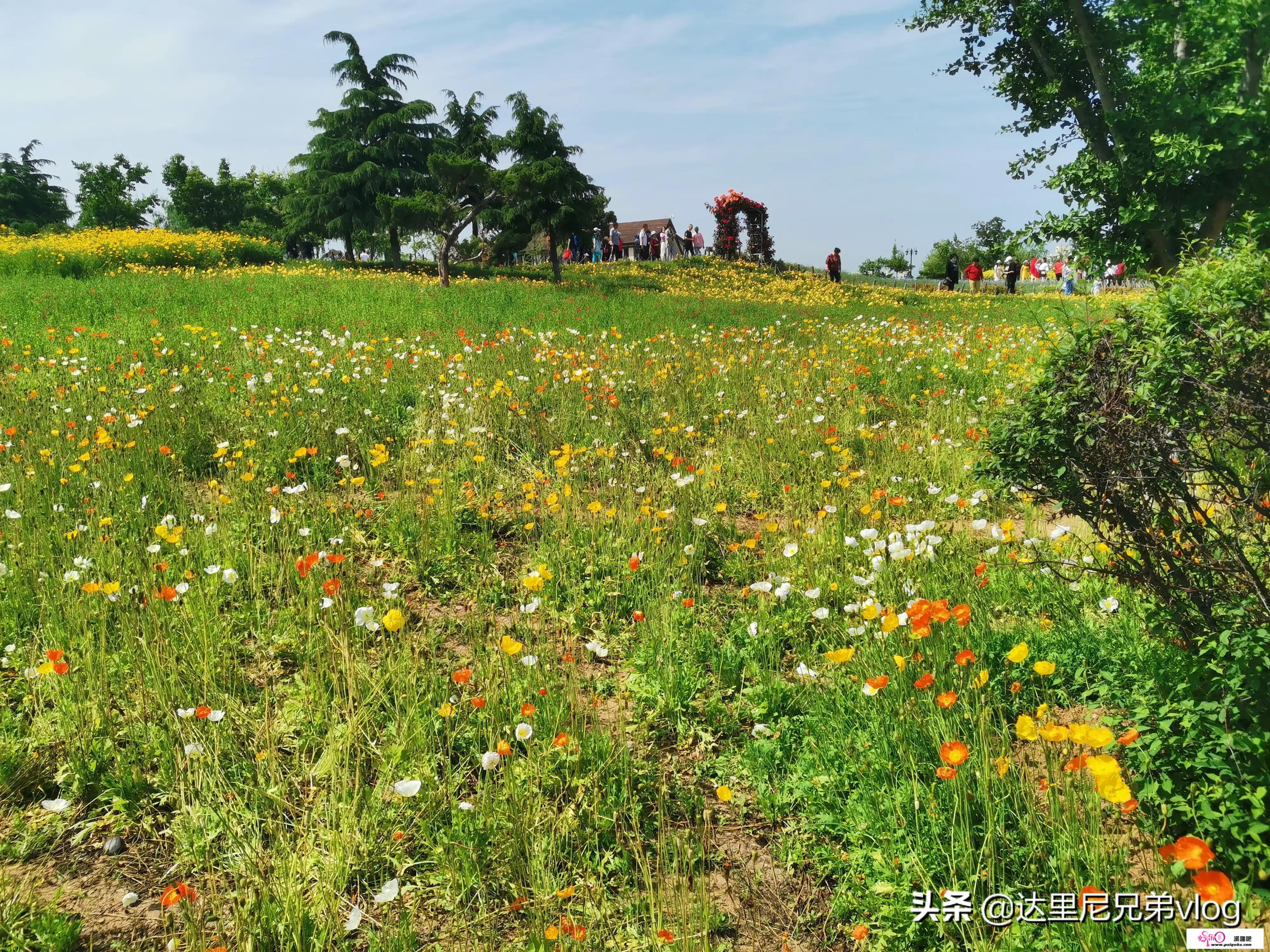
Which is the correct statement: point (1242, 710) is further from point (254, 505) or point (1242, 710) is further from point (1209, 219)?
point (1209, 219)

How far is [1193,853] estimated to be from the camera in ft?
6.05

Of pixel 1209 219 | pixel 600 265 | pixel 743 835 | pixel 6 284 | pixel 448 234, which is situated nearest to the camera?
pixel 743 835

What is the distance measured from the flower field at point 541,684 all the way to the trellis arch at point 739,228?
33765 mm

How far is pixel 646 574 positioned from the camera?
14.8ft

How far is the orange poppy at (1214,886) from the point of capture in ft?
5.64

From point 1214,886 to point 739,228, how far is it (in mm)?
39776

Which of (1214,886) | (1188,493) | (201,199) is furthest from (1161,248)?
(201,199)

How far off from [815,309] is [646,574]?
1502 cm

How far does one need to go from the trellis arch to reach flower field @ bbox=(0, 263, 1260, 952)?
33.8m

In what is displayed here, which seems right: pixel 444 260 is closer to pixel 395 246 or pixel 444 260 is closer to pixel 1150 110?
pixel 395 246

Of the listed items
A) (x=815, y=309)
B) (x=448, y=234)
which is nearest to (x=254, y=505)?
(x=815, y=309)

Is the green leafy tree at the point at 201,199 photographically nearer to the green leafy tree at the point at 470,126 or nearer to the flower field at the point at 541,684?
the green leafy tree at the point at 470,126

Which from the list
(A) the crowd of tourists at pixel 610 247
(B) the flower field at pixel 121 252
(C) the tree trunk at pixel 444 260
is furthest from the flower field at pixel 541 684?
(A) the crowd of tourists at pixel 610 247

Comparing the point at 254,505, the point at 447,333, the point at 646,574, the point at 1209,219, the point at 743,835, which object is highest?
the point at 1209,219
